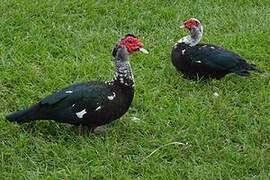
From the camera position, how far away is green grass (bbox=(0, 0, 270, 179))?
4457 mm

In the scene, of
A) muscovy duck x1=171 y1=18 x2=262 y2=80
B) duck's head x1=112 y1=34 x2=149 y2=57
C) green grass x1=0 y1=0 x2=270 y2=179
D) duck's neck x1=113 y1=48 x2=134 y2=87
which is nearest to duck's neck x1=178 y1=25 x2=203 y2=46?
muscovy duck x1=171 y1=18 x2=262 y2=80

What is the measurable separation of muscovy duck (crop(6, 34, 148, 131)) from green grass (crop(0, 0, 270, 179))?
15cm

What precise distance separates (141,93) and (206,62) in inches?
25.1

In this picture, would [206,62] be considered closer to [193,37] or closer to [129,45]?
[193,37]

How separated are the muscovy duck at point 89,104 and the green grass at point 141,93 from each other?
15cm

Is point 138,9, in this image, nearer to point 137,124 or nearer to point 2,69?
point 2,69

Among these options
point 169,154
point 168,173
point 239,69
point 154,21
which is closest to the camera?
point 168,173

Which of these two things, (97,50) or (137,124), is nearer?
(137,124)

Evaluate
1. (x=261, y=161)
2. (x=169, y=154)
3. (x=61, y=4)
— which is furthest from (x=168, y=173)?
(x=61, y=4)

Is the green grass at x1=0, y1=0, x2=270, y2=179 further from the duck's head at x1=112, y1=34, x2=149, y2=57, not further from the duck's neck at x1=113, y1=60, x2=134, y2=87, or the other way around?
the duck's head at x1=112, y1=34, x2=149, y2=57

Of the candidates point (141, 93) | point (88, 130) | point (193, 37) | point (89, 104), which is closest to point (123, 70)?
point (89, 104)

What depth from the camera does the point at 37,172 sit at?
14.3ft

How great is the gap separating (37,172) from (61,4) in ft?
11.2

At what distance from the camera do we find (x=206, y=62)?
564 centimetres
